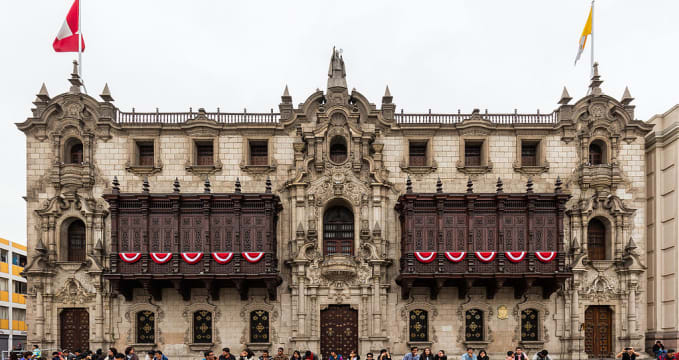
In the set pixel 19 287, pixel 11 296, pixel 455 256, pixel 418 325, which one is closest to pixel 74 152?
pixel 418 325

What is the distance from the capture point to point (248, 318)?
3250 centimetres

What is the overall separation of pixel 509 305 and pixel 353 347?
361 inches

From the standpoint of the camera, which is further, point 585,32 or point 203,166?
point 585,32

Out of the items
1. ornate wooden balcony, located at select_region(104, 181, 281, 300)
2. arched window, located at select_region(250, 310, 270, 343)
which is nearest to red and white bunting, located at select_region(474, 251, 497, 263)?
ornate wooden balcony, located at select_region(104, 181, 281, 300)

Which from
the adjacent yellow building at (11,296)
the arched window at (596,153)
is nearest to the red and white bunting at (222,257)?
the arched window at (596,153)

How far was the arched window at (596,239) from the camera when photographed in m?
33.9

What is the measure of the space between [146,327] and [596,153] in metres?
28.3

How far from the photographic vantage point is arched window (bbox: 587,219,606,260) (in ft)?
111

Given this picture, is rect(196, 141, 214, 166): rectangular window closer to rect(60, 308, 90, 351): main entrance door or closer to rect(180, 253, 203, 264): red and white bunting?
rect(180, 253, 203, 264): red and white bunting

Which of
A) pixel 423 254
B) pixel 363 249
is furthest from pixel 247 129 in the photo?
pixel 423 254

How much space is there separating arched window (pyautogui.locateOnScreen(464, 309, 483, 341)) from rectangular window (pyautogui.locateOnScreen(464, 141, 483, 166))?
8.71m

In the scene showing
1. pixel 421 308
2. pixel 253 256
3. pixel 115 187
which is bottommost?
pixel 421 308

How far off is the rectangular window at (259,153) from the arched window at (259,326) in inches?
343

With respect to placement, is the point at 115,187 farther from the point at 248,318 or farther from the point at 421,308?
the point at 421,308
